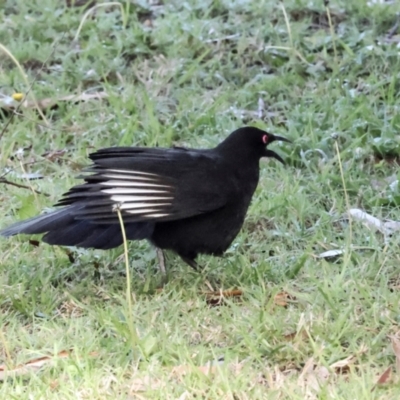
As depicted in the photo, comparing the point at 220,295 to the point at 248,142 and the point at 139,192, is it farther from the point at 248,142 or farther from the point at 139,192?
the point at 248,142

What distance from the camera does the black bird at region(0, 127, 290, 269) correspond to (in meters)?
4.48

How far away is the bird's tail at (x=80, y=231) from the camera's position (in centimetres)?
446

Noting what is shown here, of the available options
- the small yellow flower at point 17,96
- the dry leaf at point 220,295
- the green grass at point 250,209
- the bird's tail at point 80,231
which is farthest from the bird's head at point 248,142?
the small yellow flower at point 17,96

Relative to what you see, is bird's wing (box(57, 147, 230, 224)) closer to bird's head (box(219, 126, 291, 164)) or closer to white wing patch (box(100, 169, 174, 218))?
white wing patch (box(100, 169, 174, 218))

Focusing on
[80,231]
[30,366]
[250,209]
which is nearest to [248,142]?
[250,209]

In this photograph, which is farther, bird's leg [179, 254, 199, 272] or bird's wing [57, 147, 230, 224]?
bird's leg [179, 254, 199, 272]

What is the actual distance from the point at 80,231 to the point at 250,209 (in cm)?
137

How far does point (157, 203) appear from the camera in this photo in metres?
4.53

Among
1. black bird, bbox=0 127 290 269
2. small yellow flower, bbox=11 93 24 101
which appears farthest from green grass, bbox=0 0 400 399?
black bird, bbox=0 127 290 269

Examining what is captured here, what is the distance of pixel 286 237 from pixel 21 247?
151 centimetres

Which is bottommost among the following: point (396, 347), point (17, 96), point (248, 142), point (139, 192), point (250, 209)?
point (250, 209)

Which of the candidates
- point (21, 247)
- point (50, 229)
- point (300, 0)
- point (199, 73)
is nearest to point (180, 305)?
point (50, 229)

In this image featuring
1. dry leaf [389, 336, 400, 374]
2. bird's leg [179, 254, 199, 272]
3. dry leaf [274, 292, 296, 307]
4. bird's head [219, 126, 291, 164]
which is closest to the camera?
dry leaf [389, 336, 400, 374]

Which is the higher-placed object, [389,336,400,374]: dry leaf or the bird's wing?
the bird's wing
